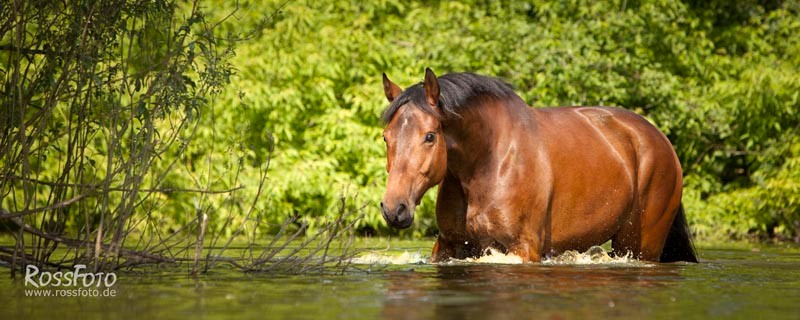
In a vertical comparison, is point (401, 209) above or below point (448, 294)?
above

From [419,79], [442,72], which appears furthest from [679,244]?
[442,72]

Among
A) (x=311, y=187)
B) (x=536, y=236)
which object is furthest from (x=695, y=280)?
(x=311, y=187)

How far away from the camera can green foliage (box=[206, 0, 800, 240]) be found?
50.8 ft

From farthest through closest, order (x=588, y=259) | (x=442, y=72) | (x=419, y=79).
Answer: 1. (x=442, y=72)
2. (x=419, y=79)
3. (x=588, y=259)

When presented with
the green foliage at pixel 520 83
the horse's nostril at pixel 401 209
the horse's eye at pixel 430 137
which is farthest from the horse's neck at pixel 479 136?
the green foliage at pixel 520 83

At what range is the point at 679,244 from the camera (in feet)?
31.4

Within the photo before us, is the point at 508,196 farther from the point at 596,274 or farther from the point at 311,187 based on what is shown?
the point at 311,187

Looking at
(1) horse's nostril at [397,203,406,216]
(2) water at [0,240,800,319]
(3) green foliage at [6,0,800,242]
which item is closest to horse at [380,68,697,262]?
(1) horse's nostril at [397,203,406,216]

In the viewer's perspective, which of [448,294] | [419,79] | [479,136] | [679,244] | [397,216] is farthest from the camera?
[419,79]

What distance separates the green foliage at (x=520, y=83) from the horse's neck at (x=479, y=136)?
22.6 ft

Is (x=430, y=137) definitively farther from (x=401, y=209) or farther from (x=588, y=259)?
(x=588, y=259)

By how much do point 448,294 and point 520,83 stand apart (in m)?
10.6

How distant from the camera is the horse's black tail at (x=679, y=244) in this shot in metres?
9.53

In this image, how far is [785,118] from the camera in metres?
16.2
